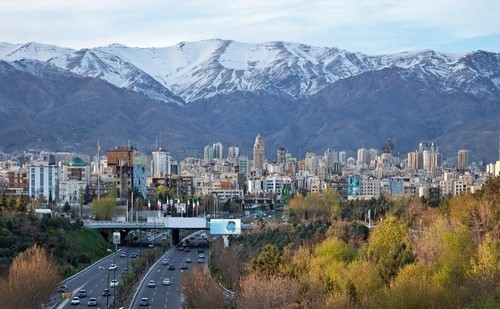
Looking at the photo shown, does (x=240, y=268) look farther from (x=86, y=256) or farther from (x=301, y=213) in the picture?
(x=301, y=213)

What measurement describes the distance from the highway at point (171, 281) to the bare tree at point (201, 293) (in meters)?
2.94

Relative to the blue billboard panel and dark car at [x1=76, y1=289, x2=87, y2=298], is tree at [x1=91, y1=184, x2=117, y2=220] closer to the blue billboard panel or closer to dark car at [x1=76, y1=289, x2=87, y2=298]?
dark car at [x1=76, y1=289, x2=87, y2=298]

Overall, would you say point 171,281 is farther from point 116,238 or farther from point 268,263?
point 116,238

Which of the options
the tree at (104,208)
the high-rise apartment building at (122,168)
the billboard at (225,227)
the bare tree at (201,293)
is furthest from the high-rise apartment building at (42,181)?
the bare tree at (201,293)

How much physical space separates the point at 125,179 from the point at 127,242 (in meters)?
44.1

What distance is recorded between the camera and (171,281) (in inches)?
2596

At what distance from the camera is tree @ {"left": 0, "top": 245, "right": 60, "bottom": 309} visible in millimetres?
45500

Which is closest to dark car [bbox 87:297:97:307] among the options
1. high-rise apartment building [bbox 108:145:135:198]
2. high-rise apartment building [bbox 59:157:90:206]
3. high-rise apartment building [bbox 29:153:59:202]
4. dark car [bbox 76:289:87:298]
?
dark car [bbox 76:289:87:298]

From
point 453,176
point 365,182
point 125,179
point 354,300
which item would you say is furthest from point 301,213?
point 453,176

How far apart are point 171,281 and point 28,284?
18871mm

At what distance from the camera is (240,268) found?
194ft

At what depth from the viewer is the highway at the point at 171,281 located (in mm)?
55562

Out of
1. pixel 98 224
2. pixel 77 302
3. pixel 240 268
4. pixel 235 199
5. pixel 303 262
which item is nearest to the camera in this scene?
pixel 303 262

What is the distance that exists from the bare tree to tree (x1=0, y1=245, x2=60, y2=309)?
6.37 m
